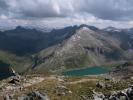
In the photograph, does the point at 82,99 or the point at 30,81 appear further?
the point at 30,81

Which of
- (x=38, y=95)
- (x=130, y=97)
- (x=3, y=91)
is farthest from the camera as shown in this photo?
(x=3, y=91)

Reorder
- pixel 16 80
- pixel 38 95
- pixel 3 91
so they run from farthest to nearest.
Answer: pixel 16 80
pixel 3 91
pixel 38 95

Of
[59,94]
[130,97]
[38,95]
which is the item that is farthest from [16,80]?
[130,97]

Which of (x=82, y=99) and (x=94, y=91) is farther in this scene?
(x=94, y=91)

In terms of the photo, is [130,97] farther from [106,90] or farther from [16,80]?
[16,80]

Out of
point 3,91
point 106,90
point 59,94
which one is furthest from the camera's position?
point 3,91

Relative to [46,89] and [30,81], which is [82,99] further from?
[30,81]

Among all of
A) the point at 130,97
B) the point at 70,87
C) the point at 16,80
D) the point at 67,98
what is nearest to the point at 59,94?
the point at 67,98

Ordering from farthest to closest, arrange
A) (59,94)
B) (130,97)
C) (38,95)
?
(59,94)
(38,95)
(130,97)

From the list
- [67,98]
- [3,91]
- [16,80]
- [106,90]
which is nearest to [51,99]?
[67,98]
